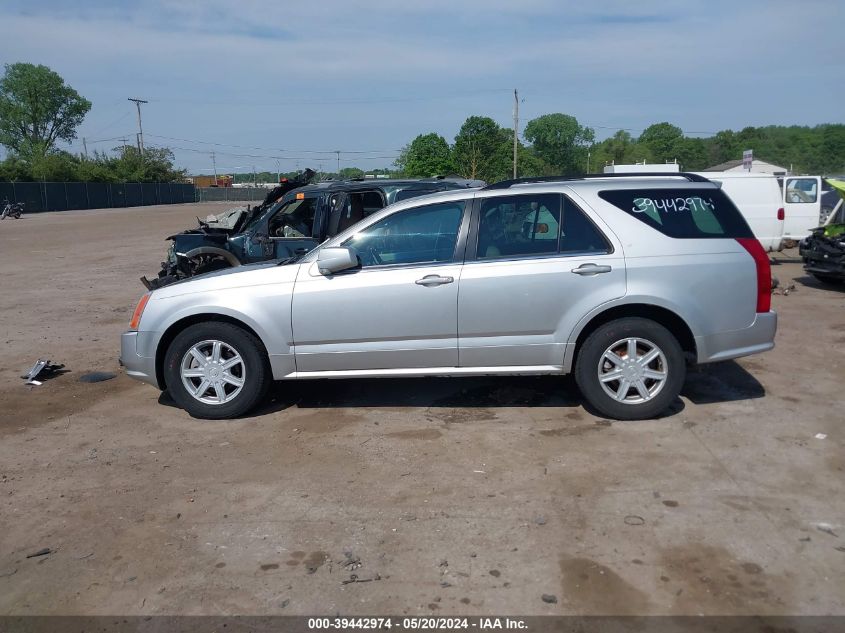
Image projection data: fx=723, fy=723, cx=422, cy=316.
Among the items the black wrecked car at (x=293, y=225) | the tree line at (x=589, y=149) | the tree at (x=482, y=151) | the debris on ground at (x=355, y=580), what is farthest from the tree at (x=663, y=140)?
the debris on ground at (x=355, y=580)

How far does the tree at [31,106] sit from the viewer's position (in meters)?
87.4

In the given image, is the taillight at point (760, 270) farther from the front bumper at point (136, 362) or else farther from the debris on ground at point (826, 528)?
the front bumper at point (136, 362)

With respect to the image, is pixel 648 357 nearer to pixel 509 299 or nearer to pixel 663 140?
pixel 509 299

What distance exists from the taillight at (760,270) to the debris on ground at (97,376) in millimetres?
6021

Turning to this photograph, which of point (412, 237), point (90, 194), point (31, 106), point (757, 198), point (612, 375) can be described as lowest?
point (612, 375)

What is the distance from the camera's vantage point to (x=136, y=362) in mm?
5934

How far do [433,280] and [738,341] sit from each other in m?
2.41

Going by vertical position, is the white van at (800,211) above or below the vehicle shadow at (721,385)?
above

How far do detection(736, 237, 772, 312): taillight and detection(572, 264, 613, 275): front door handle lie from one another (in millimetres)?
1059

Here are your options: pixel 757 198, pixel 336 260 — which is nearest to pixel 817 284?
pixel 757 198

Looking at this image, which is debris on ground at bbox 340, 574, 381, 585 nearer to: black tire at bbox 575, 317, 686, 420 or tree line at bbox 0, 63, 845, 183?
black tire at bbox 575, 317, 686, 420

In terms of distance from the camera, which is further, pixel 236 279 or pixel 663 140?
pixel 663 140

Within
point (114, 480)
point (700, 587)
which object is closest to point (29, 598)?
point (114, 480)

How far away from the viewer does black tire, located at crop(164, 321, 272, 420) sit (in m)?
5.77
